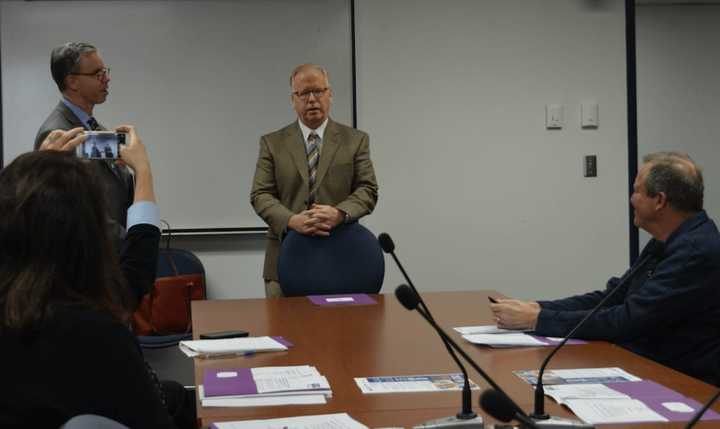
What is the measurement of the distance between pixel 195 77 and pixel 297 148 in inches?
48.6

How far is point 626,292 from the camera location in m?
2.93

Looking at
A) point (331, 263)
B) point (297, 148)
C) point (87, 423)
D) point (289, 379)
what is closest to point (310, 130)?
point (297, 148)

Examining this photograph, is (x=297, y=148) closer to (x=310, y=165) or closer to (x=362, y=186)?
(x=310, y=165)

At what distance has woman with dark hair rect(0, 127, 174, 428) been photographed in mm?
1381

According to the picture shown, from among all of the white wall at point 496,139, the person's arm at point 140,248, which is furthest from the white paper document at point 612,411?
the white wall at point 496,139

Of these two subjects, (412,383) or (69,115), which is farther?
(69,115)

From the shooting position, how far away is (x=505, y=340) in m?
2.43

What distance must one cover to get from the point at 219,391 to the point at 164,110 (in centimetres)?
347

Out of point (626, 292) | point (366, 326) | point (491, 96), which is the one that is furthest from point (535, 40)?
point (366, 326)

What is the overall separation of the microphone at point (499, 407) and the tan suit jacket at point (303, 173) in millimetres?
3038

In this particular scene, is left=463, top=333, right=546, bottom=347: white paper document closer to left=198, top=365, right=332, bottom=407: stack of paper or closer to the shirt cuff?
left=198, top=365, right=332, bottom=407: stack of paper

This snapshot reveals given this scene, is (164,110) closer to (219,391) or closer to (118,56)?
(118,56)

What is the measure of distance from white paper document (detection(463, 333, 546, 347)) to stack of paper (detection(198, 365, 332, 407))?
0.55 meters

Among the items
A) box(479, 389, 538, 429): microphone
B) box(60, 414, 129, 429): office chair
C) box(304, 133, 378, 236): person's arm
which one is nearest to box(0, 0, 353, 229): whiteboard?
box(304, 133, 378, 236): person's arm
